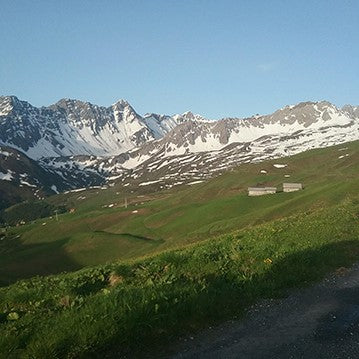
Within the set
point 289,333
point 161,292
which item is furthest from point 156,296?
point 289,333

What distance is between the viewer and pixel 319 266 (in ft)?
59.5

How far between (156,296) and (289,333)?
4036mm

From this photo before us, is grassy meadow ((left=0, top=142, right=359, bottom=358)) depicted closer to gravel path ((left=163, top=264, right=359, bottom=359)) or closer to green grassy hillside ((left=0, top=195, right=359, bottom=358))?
green grassy hillside ((left=0, top=195, right=359, bottom=358))

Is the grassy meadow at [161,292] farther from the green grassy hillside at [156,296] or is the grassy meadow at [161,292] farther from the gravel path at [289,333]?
the gravel path at [289,333]

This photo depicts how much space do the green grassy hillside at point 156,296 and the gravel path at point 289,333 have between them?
0.58 metres

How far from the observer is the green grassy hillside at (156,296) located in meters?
10.8

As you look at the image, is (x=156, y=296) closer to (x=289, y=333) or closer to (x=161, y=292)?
(x=161, y=292)

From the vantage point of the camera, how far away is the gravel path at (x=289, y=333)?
10688 mm

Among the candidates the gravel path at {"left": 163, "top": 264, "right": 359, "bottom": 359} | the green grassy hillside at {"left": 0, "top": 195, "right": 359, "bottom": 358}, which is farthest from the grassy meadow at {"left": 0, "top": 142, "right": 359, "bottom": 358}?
the gravel path at {"left": 163, "top": 264, "right": 359, "bottom": 359}

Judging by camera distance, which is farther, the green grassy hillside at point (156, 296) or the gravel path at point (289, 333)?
the green grassy hillside at point (156, 296)

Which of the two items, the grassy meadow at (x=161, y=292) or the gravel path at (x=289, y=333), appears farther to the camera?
the grassy meadow at (x=161, y=292)

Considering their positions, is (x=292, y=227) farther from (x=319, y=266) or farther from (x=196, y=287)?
(x=196, y=287)

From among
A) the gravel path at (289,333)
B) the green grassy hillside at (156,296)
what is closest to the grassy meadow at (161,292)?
the green grassy hillside at (156,296)

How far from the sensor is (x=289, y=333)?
11.8 meters
